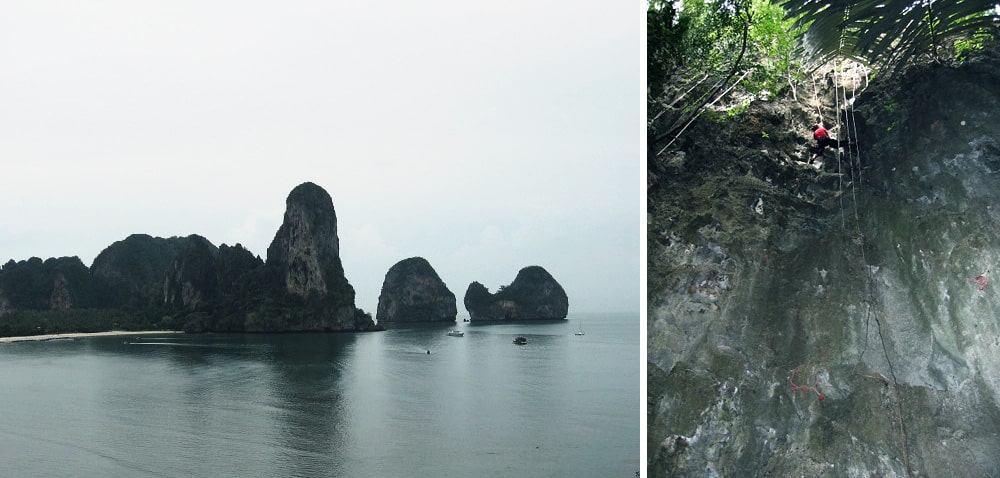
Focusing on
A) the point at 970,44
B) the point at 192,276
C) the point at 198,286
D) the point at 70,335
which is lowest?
the point at 70,335

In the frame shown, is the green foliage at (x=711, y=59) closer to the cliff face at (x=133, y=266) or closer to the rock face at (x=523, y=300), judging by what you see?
the cliff face at (x=133, y=266)

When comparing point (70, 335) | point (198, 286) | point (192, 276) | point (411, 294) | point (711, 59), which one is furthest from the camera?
point (411, 294)

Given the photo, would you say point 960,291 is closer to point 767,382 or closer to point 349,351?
point 767,382

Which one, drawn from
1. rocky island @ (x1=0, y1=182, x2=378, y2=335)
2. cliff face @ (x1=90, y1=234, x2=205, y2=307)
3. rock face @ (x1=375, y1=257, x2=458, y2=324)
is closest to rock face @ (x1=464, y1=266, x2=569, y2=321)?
rock face @ (x1=375, y1=257, x2=458, y2=324)

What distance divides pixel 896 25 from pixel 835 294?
3.60 feet

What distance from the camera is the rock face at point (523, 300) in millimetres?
39375

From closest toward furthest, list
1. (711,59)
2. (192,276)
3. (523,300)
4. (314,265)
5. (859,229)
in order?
1. (859,229)
2. (711,59)
3. (192,276)
4. (314,265)
5. (523,300)

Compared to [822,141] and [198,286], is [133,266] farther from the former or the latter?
[822,141]

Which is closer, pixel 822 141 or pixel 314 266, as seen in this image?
pixel 822 141

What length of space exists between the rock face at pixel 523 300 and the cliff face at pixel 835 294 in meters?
36.6

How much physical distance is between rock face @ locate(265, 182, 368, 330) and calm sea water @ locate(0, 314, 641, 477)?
507 centimetres

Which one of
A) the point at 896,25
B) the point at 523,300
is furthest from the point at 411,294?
the point at 896,25

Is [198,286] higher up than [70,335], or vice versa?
[198,286]

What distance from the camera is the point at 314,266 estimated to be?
24766 millimetres
